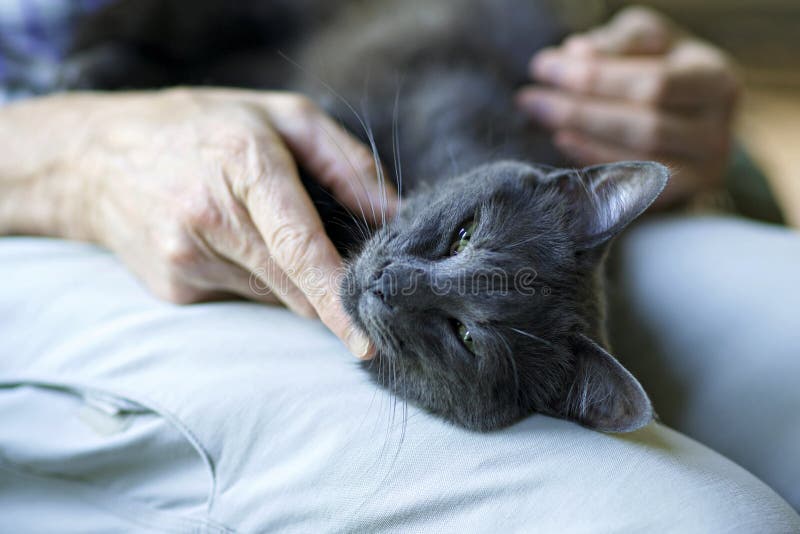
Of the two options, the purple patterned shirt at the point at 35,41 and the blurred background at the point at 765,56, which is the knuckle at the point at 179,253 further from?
the blurred background at the point at 765,56

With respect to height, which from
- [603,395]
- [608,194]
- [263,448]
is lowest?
[263,448]

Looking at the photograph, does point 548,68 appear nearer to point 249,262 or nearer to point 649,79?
point 649,79

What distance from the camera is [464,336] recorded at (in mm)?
960

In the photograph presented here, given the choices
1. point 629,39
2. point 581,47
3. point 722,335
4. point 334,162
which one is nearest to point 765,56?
point 629,39

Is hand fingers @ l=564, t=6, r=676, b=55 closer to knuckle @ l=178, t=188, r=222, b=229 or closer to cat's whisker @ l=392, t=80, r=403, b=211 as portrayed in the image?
cat's whisker @ l=392, t=80, r=403, b=211

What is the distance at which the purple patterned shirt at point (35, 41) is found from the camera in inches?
61.7

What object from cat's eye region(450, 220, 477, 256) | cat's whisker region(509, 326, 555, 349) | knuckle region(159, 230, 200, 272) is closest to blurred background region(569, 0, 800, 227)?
cat's eye region(450, 220, 477, 256)

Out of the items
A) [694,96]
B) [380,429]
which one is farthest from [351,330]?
[694,96]

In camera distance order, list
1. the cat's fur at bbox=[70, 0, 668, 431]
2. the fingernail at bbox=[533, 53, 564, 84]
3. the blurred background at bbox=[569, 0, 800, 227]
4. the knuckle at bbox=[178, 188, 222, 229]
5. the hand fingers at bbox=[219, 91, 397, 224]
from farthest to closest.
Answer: the blurred background at bbox=[569, 0, 800, 227] < the fingernail at bbox=[533, 53, 564, 84] < the hand fingers at bbox=[219, 91, 397, 224] < the knuckle at bbox=[178, 188, 222, 229] < the cat's fur at bbox=[70, 0, 668, 431]

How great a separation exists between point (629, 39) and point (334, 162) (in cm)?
110

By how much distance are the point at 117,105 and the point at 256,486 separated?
34.6 inches

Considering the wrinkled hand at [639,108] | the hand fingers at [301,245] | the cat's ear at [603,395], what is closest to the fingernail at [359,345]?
the hand fingers at [301,245]

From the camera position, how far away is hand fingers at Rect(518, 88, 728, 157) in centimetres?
162

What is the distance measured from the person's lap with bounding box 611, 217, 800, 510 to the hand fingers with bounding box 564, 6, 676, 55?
57cm
